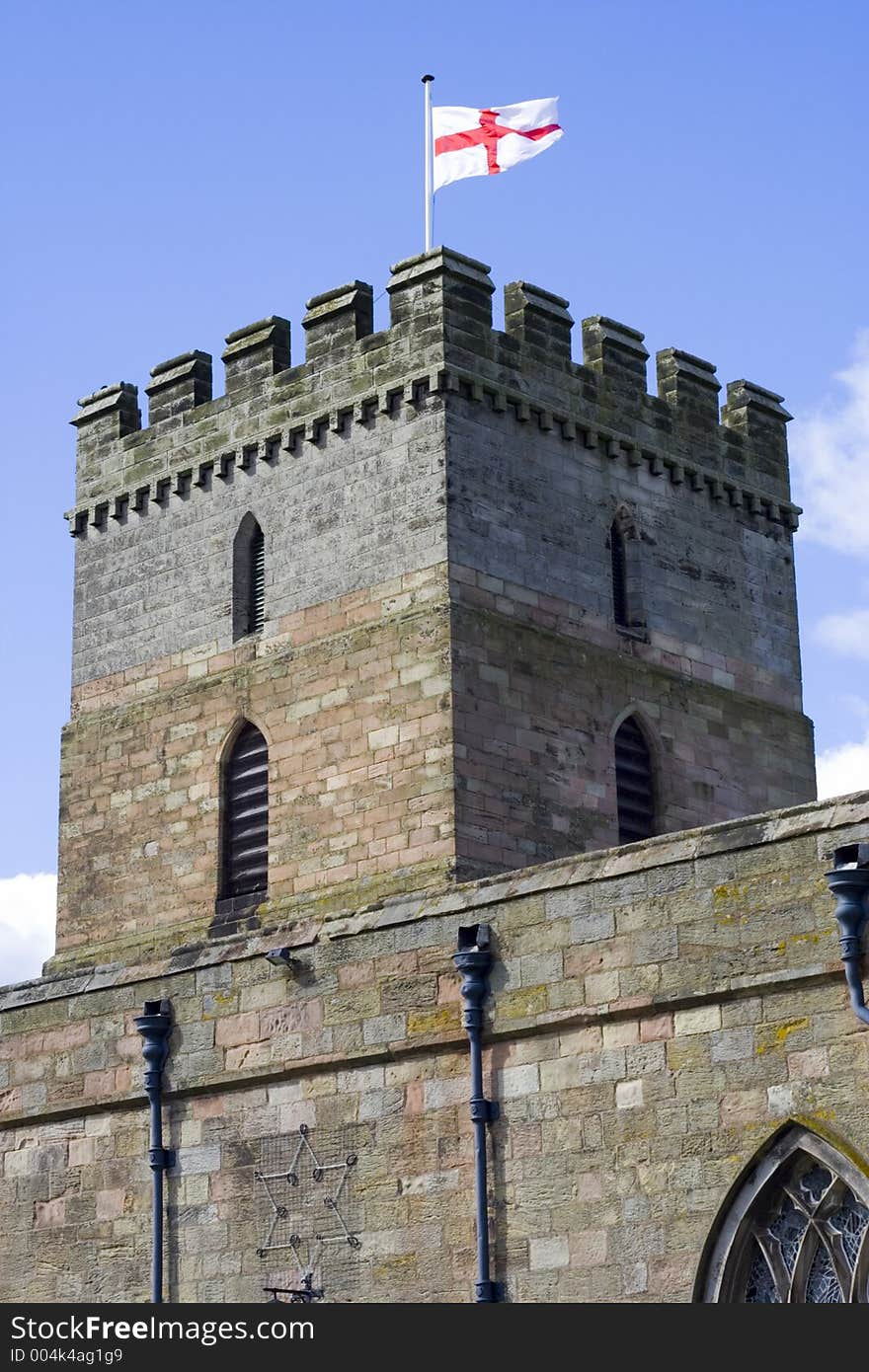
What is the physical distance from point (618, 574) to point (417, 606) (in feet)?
10.1

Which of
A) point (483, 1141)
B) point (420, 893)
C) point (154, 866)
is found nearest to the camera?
point (483, 1141)

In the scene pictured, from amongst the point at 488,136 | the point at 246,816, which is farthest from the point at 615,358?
the point at 246,816

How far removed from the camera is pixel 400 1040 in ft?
59.7

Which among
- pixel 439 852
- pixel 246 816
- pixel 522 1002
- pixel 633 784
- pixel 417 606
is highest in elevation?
pixel 417 606

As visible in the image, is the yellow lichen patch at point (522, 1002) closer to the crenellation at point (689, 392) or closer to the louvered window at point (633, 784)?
the louvered window at point (633, 784)

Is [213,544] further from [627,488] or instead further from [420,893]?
[420,893]

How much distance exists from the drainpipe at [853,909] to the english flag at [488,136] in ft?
46.7

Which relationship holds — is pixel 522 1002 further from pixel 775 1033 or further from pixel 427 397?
pixel 427 397

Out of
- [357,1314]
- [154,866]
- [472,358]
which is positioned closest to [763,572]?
[472,358]

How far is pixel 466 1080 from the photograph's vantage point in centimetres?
1786

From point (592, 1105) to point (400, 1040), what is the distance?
1.73m

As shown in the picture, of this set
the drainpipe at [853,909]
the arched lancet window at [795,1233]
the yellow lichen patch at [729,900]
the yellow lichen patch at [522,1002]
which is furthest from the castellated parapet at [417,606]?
the drainpipe at [853,909]

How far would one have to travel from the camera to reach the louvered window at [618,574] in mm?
28469

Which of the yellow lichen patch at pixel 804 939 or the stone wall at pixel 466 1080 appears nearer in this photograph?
the yellow lichen patch at pixel 804 939
